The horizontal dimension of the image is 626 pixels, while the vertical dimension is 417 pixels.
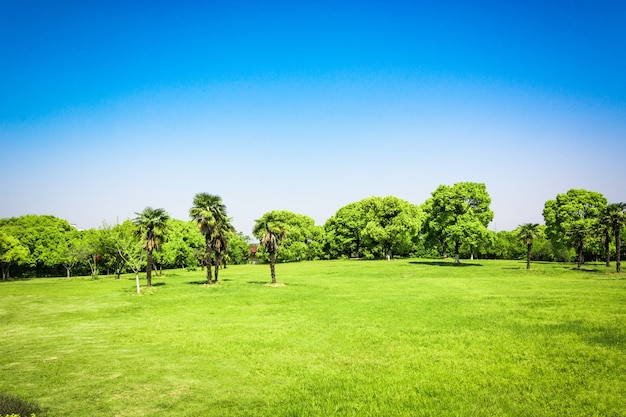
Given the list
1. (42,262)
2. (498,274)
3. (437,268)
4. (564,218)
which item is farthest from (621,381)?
(42,262)

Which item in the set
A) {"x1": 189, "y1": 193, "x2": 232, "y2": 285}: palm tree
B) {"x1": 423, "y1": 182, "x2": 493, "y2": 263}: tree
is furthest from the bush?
{"x1": 423, "y1": 182, "x2": 493, "y2": 263}: tree

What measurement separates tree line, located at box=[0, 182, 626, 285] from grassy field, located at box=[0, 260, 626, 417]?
19.6m

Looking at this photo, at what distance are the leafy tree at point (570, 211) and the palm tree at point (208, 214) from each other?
63.9 m

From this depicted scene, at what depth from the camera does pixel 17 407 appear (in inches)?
477

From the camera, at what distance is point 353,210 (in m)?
114

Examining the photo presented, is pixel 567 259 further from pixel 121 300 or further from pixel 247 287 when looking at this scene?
pixel 121 300

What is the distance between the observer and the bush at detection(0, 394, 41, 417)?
38.2ft

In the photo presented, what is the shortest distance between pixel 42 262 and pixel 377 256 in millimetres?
89627

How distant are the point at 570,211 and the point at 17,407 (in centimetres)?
8827

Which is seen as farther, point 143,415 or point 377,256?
point 377,256

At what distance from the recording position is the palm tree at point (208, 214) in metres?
52.5

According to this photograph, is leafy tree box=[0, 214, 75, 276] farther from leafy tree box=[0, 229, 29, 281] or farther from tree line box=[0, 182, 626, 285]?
leafy tree box=[0, 229, 29, 281]

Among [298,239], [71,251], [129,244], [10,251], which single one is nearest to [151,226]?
[129,244]

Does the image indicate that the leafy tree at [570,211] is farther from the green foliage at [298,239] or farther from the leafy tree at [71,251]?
the leafy tree at [71,251]
